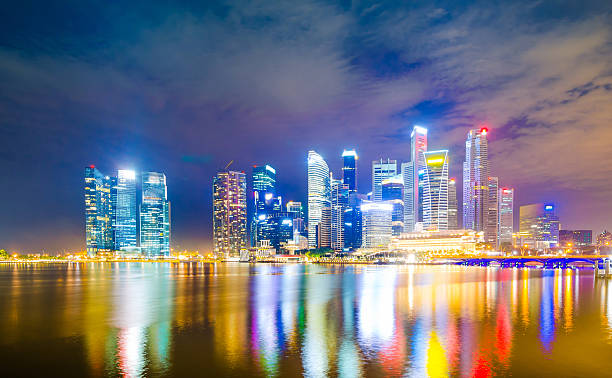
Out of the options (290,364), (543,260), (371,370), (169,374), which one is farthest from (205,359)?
(543,260)

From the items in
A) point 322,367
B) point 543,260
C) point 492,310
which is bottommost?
point 543,260

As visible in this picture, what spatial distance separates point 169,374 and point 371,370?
1301 cm

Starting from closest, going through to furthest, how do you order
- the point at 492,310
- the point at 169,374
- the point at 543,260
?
the point at 169,374 → the point at 492,310 → the point at 543,260

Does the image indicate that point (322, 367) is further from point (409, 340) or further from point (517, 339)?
point (517, 339)

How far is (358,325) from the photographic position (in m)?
43.8

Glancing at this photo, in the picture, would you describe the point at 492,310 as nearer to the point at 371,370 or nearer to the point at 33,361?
the point at 371,370

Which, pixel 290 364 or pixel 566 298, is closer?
pixel 290 364

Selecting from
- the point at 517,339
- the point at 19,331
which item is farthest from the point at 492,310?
the point at 19,331

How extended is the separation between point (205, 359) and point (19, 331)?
2398 cm

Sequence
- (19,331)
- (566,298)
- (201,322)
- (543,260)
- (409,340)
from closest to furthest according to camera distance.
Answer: (409,340) → (19,331) → (201,322) → (566,298) → (543,260)

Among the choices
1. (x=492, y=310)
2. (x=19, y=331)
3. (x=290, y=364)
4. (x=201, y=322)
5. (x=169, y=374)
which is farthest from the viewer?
(x=492, y=310)

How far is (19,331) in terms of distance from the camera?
4178 centimetres

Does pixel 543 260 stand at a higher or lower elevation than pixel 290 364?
lower

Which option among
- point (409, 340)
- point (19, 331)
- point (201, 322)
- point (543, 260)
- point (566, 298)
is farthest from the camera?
point (543, 260)
